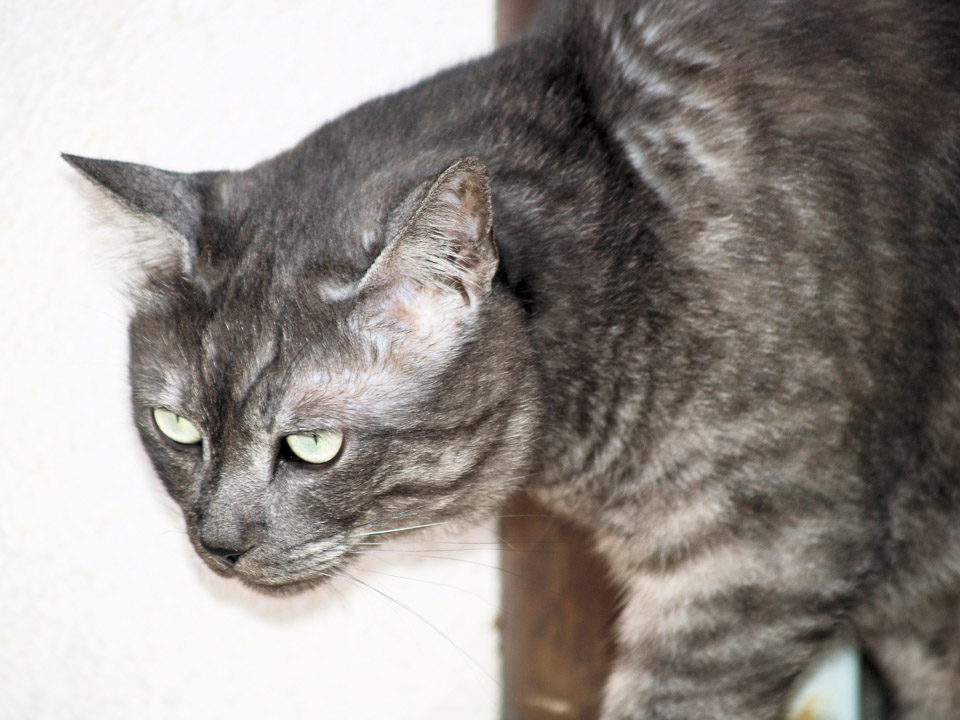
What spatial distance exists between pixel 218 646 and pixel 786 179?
3.95ft

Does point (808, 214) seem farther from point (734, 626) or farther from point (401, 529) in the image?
point (401, 529)

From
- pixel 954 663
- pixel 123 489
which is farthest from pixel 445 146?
pixel 954 663

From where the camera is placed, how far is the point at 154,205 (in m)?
1.16

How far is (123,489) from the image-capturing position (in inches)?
62.6

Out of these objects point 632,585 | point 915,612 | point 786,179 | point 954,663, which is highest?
point 786,179

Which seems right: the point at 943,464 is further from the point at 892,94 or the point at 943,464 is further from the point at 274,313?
the point at 274,313

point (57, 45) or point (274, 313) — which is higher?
point (57, 45)

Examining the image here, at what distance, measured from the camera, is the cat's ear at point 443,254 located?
1.00 m

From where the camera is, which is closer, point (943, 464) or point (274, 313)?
point (274, 313)

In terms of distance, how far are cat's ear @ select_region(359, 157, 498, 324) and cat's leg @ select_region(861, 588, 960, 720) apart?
920mm

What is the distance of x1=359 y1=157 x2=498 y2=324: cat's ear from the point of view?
996mm

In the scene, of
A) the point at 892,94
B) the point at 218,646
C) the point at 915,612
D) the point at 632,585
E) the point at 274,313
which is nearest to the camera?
the point at 274,313

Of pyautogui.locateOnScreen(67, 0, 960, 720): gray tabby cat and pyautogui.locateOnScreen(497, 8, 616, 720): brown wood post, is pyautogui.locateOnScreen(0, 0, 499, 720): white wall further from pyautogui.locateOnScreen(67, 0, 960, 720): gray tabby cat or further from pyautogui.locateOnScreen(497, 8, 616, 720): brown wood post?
pyautogui.locateOnScreen(67, 0, 960, 720): gray tabby cat

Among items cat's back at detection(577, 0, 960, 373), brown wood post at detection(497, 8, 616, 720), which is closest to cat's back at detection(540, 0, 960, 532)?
cat's back at detection(577, 0, 960, 373)
